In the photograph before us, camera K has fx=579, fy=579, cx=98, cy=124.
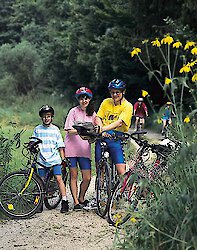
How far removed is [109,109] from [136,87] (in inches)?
1013

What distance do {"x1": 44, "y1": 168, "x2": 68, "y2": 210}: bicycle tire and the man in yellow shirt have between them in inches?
32.2

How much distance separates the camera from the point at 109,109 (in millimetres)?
8148

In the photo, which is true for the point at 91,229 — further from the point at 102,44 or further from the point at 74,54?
the point at 74,54

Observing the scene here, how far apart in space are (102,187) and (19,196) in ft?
3.78

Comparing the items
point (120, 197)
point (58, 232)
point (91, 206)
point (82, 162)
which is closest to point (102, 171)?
point (82, 162)

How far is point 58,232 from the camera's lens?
22.7ft

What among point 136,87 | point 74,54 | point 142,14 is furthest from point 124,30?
point 74,54

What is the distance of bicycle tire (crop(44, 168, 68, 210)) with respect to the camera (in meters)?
8.36

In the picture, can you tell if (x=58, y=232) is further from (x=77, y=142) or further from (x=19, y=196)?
(x=77, y=142)

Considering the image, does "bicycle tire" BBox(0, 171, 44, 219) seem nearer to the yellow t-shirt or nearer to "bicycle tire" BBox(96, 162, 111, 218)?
"bicycle tire" BBox(96, 162, 111, 218)

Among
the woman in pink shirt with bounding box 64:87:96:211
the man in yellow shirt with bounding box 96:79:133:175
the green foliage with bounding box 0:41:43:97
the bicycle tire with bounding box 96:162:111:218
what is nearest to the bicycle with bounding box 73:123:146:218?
the bicycle tire with bounding box 96:162:111:218

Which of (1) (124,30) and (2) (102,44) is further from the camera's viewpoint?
(2) (102,44)

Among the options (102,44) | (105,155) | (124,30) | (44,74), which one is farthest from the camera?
(44,74)

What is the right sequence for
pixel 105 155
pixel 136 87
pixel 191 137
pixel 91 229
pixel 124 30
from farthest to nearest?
pixel 136 87
pixel 124 30
pixel 105 155
pixel 91 229
pixel 191 137
